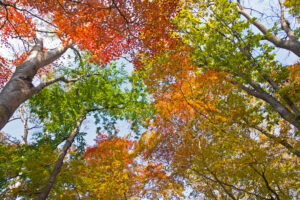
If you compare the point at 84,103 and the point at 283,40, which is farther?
the point at 84,103

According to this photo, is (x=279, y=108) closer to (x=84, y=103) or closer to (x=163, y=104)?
(x=163, y=104)

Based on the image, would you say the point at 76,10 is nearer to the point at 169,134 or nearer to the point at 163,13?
the point at 163,13

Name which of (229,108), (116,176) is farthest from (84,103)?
(229,108)

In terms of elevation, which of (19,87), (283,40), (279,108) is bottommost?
(19,87)

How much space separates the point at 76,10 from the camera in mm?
5656

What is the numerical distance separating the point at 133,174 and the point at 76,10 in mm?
9758

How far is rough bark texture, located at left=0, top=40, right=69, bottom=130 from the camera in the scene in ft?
9.45

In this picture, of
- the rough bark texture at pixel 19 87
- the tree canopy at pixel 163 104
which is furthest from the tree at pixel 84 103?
the rough bark texture at pixel 19 87

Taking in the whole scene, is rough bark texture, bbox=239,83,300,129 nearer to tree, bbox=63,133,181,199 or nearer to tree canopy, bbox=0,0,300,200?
tree canopy, bbox=0,0,300,200

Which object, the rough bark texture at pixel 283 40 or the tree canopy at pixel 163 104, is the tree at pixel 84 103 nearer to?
the tree canopy at pixel 163 104

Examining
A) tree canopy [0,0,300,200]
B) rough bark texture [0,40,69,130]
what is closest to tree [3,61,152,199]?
tree canopy [0,0,300,200]

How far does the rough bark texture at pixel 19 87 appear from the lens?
9.45 ft

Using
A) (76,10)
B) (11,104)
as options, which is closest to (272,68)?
(76,10)

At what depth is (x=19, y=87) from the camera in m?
3.36
